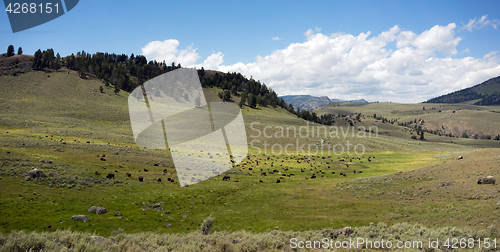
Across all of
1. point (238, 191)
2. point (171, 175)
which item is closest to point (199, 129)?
point (171, 175)

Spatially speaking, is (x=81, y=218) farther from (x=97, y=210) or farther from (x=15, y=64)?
(x=15, y=64)

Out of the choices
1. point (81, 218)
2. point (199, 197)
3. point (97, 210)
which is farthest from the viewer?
point (199, 197)

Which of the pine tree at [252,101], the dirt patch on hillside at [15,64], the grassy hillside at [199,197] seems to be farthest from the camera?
the pine tree at [252,101]

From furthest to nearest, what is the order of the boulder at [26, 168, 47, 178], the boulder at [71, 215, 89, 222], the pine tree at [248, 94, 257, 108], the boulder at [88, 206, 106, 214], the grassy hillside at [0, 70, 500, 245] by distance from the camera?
the pine tree at [248, 94, 257, 108]
the boulder at [26, 168, 47, 178]
the boulder at [88, 206, 106, 214]
the grassy hillside at [0, 70, 500, 245]
the boulder at [71, 215, 89, 222]

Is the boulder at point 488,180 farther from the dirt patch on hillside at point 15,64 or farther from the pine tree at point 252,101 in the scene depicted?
the dirt patch on hillside at point 15,64

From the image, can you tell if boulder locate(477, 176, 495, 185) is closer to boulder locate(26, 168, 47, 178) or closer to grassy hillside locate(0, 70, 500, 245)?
grassy hillside locate(0, 70, 500, 245)

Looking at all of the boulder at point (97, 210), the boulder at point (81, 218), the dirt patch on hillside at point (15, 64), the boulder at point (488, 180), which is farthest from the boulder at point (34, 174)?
the dirt patch on hillside at point (15, 64)

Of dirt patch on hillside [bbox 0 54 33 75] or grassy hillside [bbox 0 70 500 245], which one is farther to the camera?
dirt patch on hillside [bbox 0 54 33 75]

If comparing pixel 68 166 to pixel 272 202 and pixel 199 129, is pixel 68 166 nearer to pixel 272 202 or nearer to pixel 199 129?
pixel 272 202

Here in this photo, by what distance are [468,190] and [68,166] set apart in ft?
152

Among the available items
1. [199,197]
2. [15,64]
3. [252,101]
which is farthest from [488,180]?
[15,64]

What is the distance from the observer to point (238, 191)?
3294cm

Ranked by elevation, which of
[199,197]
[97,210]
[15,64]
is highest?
[15,64]

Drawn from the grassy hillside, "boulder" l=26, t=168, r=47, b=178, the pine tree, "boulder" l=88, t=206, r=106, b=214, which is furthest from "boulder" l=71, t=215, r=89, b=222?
the pine tree
